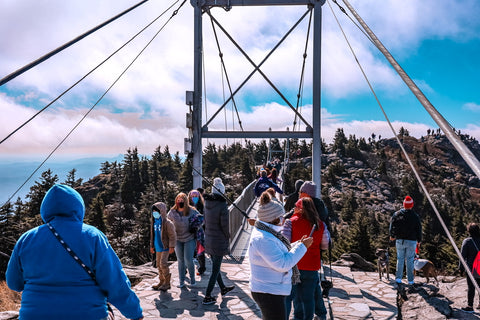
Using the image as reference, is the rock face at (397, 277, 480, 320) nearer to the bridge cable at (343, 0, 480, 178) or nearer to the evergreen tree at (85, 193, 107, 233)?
the bridge cable at (343, 0, 480, 178)

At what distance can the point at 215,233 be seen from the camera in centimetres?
514

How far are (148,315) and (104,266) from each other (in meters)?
3.19

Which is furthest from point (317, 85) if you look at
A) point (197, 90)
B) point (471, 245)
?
point (471, 245)

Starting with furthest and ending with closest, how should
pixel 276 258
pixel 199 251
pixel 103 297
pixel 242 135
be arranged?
pixel 242 135, pixel 199 251, pixel 276 258, pixel 103 297

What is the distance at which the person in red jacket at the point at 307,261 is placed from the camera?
3.54m

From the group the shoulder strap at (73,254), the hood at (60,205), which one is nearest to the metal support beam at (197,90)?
the hood at (60,205)

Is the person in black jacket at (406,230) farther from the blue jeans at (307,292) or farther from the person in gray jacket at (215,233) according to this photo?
the blue jeans at (307,292)

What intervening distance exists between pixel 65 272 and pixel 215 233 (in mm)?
3328

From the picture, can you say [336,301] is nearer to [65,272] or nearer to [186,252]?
[186,252]

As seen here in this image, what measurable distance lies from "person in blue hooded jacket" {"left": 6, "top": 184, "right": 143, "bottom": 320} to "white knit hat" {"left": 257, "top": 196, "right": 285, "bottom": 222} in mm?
1229

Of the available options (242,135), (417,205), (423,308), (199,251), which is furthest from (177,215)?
(417,205)

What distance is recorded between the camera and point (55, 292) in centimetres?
188

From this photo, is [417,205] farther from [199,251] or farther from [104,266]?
[104,266]

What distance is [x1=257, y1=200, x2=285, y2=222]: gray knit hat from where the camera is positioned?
298cm
